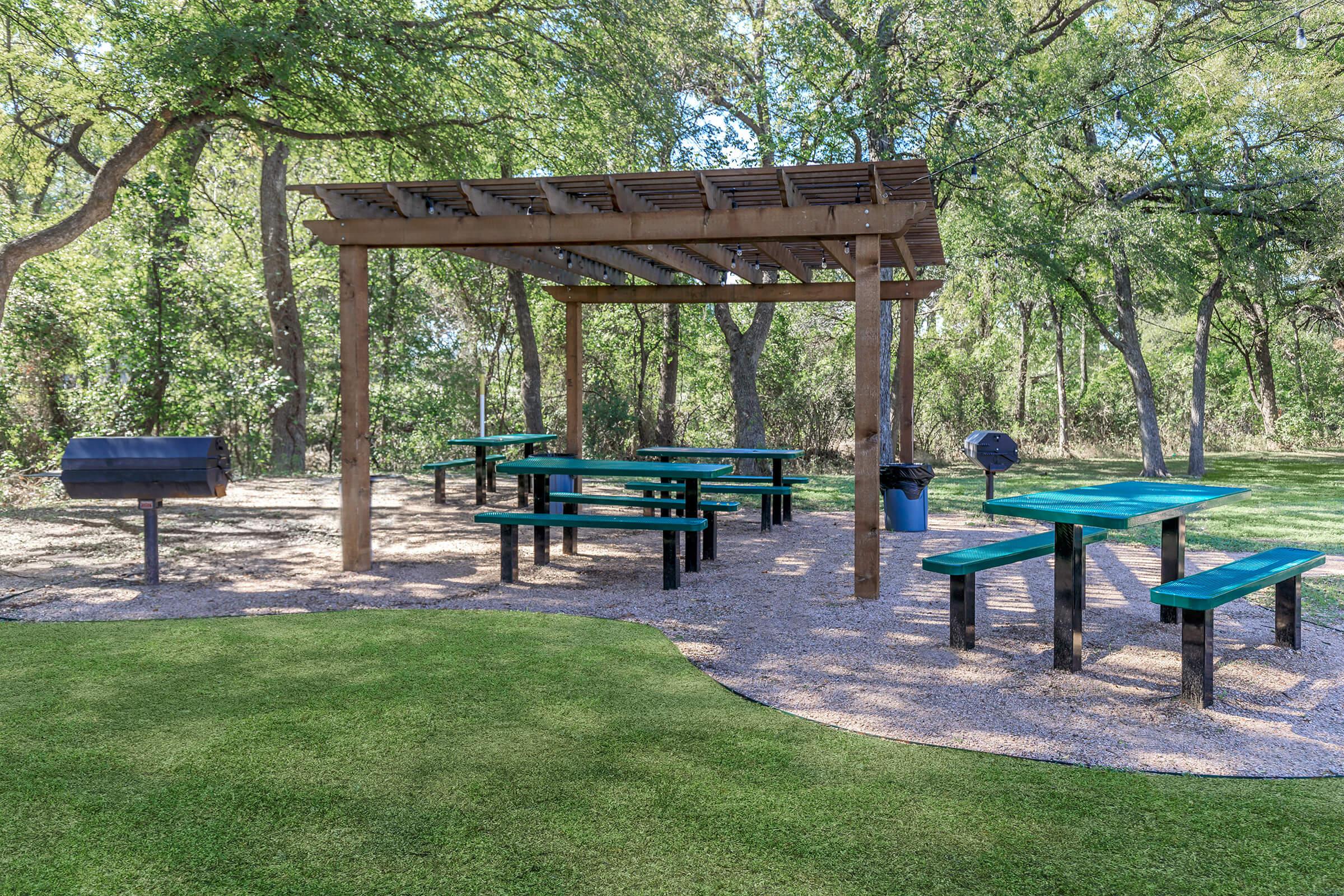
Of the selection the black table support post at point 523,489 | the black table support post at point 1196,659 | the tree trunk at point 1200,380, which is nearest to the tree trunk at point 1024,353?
the tree trunk at point 1200,380

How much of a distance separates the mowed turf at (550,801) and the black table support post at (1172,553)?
97.7 inches

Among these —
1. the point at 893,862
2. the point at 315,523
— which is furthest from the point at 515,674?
the point at 315,523

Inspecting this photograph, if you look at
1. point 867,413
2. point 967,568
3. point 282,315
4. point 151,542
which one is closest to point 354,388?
point 151,542

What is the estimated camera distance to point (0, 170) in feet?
38.0

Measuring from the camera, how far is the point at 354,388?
260 inches

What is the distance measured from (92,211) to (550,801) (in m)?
9.87

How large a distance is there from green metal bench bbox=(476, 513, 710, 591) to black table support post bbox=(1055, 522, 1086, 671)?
2593 millimetres

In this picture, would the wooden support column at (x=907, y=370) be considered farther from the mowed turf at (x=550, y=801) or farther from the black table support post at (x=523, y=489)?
the mowed turf at (x=550, y=801)

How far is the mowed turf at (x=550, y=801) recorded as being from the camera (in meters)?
2.43

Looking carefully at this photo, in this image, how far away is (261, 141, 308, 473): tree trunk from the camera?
15188mm

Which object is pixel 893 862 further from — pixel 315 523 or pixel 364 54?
pixel 364 54

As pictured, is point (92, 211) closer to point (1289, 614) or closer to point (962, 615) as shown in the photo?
point (962, 615)

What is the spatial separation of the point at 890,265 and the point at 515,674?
21.8ft

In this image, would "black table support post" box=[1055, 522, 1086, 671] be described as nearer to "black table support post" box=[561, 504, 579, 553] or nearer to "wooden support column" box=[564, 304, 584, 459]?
"black table support post" box=[561, 504, 579, 553]
